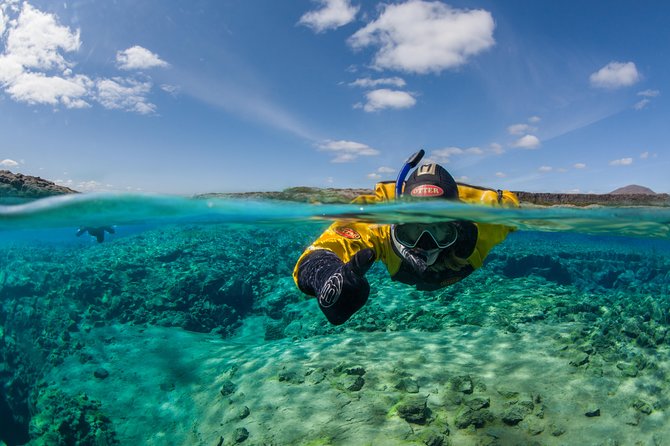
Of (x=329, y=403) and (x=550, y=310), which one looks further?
(x=550, y=310)

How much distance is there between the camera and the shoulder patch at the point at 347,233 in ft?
13.1

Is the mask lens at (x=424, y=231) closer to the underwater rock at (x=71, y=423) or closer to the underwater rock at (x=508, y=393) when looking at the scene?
the underwater rock at (x=508, y=393)

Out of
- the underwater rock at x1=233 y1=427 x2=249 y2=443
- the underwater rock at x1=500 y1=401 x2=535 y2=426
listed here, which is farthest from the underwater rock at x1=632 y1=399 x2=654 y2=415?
the underwater rock at x1=233 y1=427 x2=249 y2=443

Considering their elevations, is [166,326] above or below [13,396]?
above

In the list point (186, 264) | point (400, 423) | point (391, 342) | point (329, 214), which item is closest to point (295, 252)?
point (186, 264)

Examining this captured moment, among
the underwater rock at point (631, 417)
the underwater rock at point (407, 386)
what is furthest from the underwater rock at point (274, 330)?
the underwater rock at point (631, 417)

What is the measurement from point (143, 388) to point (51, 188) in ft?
15.8

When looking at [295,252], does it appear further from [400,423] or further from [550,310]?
[400,423]

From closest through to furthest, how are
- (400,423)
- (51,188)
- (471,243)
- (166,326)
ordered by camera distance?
1. (471,243)
2. (400,423)
3. (51,188)
4. (166,326)

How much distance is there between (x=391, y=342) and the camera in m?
8.88

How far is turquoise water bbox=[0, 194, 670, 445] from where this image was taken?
233 inches

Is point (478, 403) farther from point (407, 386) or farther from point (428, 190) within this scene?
point (428, 190)

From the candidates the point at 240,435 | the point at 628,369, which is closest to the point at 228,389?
the point at 240,435

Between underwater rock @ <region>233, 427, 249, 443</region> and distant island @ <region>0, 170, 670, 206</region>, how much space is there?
5.29 meters
